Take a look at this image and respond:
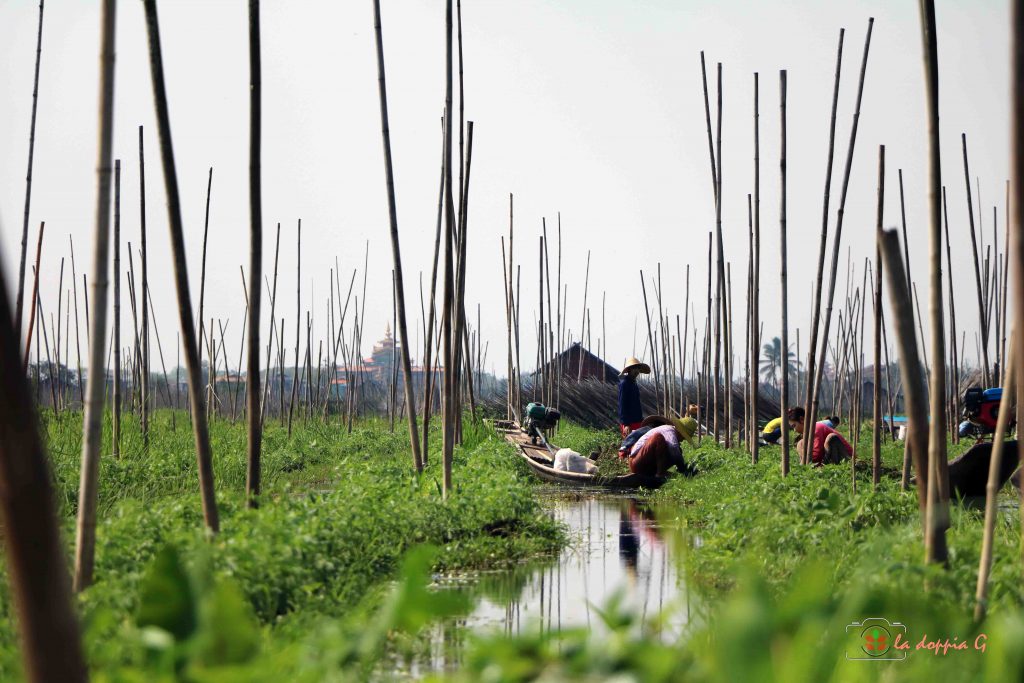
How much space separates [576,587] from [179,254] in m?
2.69

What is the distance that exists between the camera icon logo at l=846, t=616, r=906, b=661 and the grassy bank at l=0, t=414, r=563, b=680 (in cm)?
173

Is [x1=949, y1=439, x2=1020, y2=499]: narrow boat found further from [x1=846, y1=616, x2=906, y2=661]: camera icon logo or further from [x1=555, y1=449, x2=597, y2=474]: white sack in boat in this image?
[x1=846, y1=616, x2=906, y2=661]: camera icon logo

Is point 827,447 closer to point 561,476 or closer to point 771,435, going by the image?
point 561,476

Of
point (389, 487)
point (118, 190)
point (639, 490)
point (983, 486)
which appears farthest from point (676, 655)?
point (639, 490)

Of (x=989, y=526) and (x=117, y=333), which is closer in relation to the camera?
(x=989, y=526)

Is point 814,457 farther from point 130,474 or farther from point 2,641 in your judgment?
point 2,641

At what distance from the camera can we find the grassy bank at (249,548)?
7.66ft

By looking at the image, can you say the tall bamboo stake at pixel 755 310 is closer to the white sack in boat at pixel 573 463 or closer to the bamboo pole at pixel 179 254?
the white sack in boat at pixel 573 463

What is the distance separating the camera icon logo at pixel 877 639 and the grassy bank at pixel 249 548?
1.73 metres

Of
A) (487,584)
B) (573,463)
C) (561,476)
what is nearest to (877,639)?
(487,584)

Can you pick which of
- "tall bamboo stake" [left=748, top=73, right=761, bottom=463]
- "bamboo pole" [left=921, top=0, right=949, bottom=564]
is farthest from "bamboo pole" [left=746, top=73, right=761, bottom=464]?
"bamboo pole" [left=921, top=0, right=949, bottom=564]

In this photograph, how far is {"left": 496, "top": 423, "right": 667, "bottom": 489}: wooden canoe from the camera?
34.4ft

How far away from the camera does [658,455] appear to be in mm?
10633

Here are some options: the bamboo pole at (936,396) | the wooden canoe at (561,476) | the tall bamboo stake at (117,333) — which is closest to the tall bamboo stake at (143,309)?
the tall bamboo stake at (117,333)
